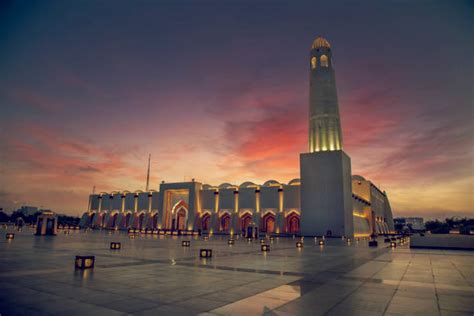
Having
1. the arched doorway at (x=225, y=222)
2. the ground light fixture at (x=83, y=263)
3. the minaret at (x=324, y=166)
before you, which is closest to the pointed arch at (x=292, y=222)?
the minaret at (x=324, y=166)

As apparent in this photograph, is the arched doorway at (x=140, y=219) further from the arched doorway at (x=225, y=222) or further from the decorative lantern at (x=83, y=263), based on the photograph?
the decorative lantern at (x=83, y=263)

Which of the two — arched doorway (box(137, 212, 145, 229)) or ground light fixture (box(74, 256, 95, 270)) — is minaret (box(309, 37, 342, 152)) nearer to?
arched doorway (box(137, 212, 145, 229))

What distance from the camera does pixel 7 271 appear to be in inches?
352

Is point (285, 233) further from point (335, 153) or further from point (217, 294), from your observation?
point (217, 294)

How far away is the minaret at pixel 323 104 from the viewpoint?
56822 mm

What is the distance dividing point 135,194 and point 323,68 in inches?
2157

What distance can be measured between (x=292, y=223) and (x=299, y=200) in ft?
23.6

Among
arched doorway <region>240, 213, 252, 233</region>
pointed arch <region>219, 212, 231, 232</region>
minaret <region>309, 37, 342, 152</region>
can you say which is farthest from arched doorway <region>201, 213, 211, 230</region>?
minaret <region>309, 37, 342, 152</region>

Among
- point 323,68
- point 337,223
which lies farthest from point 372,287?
point 323,68

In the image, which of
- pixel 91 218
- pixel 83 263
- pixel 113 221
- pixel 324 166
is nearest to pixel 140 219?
pixel 113 221

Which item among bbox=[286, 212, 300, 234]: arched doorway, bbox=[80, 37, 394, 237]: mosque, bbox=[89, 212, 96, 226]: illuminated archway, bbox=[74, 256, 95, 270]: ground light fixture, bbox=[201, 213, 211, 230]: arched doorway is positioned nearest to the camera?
bbox=[74, 256, 95, 270]: ground light fixture

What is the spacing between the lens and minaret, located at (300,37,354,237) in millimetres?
49281

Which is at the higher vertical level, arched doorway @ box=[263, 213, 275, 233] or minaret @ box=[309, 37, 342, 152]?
minaret @ box=[309, 37, 342, 152]

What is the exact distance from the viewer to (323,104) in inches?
2295
